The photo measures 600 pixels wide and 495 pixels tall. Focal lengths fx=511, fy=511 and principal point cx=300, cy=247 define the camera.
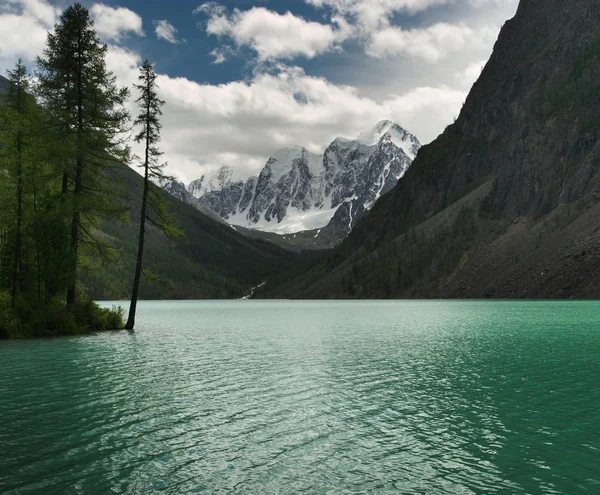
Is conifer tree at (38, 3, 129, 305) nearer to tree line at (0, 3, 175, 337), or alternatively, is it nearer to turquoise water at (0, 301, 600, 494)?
tree line at (0, 3, 175, 337)

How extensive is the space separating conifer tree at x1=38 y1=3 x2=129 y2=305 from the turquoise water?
577 inches

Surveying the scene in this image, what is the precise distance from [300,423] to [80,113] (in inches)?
1524

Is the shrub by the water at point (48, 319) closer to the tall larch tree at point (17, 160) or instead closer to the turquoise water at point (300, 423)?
the tall larch tree at point (17, 160)

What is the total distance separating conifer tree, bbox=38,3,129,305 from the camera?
4478 centimetres

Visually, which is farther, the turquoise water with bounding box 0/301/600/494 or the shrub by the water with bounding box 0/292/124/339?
the shrub by the water with bounding box 0/292/124/339

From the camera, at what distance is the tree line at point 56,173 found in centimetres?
4294

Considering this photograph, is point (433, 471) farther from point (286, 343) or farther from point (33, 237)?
point (33, 237)

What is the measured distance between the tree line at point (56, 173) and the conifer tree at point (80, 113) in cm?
8

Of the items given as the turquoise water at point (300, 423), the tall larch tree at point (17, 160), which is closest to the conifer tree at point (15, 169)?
the tall larch tree at point (17, 160)

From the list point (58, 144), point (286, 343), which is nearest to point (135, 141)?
point (58, 144)

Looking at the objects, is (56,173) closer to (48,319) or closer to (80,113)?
(80,113)

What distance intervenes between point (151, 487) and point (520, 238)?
19429cm

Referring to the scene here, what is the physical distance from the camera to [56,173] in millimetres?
43688

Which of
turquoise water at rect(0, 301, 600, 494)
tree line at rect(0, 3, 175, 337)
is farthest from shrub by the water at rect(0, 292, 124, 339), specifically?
turquoise water at rect(0, 301, 600, 494)
